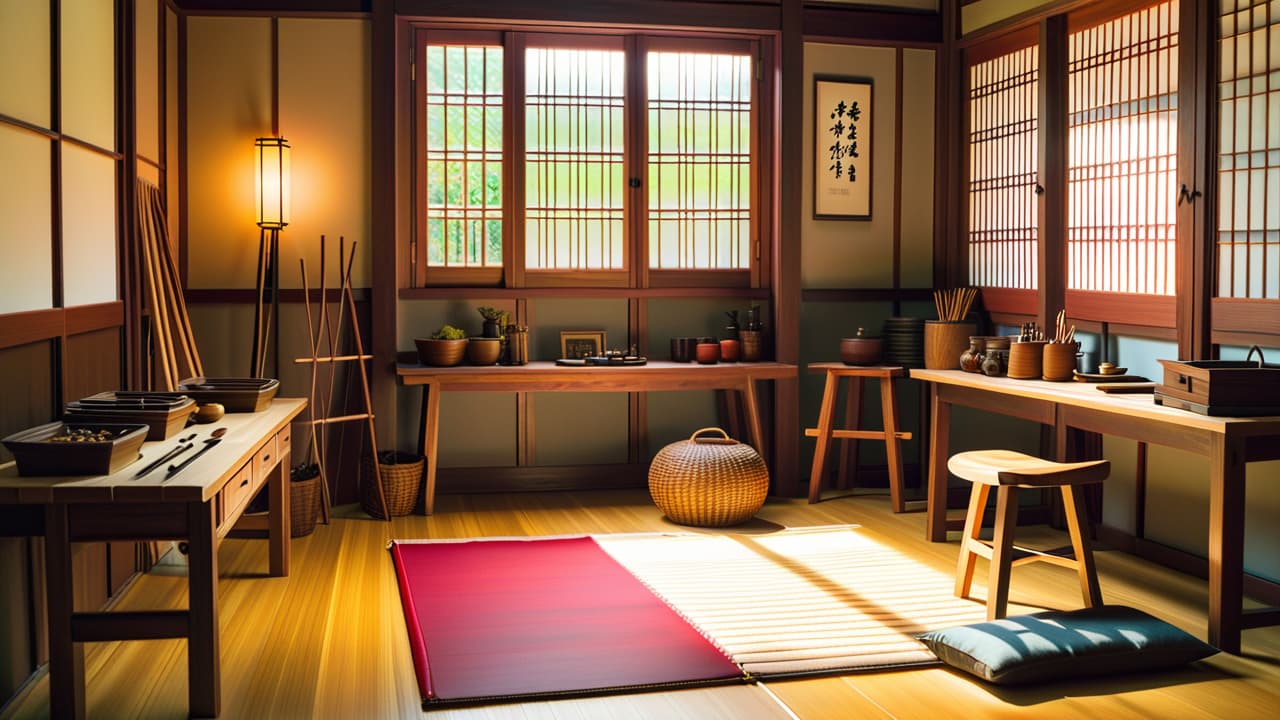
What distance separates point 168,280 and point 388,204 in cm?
126

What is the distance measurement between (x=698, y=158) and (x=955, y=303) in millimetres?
1714

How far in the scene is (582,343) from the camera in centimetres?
628

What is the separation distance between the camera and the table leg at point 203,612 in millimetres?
2830

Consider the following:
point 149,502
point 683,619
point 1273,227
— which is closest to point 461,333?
point 683,619

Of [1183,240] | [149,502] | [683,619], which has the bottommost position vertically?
[683,619]

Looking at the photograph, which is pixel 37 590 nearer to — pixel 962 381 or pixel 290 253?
pixel 290 253

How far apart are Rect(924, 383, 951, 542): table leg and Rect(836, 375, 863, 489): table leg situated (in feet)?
3.97

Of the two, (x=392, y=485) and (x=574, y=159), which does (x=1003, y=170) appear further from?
(x=392, y=485)

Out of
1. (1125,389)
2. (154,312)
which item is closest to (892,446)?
(1125,389)

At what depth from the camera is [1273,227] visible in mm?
4180

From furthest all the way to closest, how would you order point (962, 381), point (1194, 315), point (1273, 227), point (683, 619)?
point (962, 381), point (1194, 315), point (1273, 227), point (683, 619)

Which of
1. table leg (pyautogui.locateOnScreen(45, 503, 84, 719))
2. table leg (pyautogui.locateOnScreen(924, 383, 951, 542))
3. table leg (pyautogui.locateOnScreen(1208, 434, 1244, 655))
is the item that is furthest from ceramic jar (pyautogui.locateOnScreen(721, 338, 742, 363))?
table leg (pyautogui.locateOnScreen(45, 503, 84, 719))

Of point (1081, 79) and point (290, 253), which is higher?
point (1081, 79)

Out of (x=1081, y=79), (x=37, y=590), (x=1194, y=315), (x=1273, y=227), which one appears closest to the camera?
(x=37, y=590)
